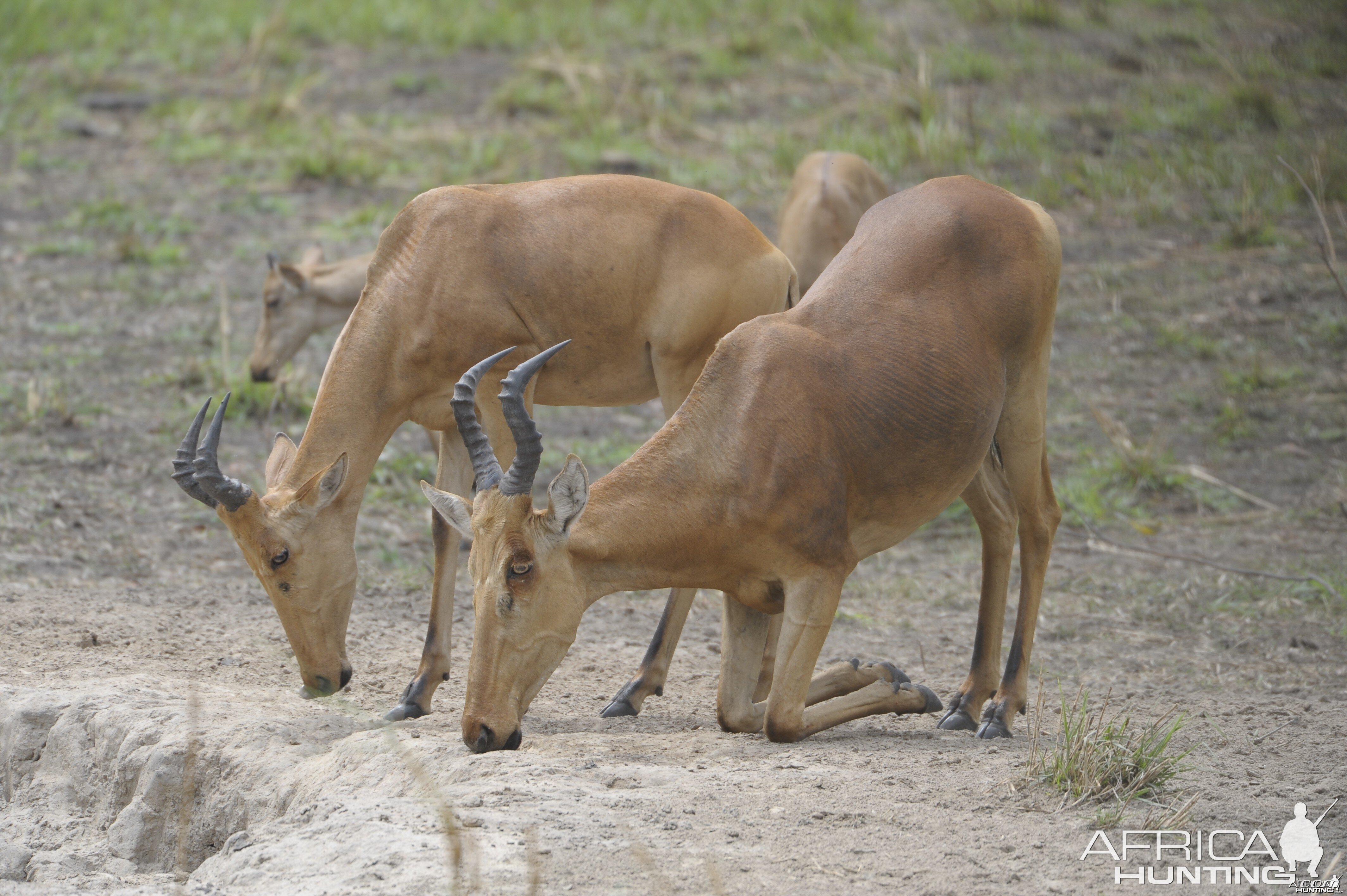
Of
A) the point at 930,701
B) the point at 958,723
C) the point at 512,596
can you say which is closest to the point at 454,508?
the point at 512,596

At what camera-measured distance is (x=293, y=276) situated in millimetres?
10398

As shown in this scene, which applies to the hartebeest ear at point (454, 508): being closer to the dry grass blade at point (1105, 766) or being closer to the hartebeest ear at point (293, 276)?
the dry grass blade at point (1105, 766)

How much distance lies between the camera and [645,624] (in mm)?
7711

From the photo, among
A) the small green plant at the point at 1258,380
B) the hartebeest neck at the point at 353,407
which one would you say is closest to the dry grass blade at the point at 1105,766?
the hartebeest neck at the point at 353,407

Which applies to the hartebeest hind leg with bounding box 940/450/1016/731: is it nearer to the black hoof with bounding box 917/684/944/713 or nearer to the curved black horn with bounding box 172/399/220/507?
the black hoof with bounding box 917/684/944/713

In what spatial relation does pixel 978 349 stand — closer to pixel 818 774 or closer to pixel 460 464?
pixel 818 774

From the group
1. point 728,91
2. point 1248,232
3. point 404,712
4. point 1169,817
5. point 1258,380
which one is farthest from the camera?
point 728,91

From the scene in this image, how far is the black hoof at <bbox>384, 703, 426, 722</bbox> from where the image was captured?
5953 mm

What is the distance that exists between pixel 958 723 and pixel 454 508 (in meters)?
2.25

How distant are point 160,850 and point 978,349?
3494 mm

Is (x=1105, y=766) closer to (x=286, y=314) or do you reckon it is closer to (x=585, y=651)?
(x=585, y=651)

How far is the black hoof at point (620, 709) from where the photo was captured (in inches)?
239

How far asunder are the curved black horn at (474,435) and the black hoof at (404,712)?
1.40m

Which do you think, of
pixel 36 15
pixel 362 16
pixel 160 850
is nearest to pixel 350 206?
pixel 362 16
